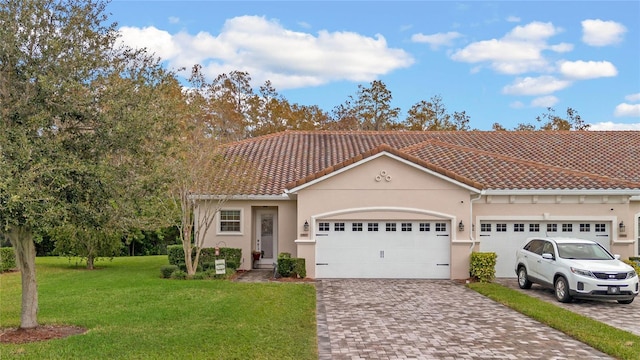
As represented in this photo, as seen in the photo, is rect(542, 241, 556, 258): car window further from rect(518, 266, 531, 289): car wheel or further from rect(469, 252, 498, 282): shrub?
rect(469, 252, 498, 282): shrub

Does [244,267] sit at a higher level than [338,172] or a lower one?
lower

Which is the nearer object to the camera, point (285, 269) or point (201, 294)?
point (201, 294)

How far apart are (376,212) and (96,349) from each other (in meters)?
11.4

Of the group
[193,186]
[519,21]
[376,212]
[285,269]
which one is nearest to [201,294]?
[285,269]

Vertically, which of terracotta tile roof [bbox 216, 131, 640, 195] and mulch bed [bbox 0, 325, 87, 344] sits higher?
terracotta tile roof [bbox 216, 131, 640, 195]

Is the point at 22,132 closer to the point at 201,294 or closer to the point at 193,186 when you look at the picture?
the point at 201,294

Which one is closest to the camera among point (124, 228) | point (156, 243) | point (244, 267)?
point (124, 228)

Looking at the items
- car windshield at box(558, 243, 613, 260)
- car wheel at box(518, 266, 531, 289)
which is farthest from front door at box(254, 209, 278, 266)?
car windshield at box(558, 243, 613, 260)

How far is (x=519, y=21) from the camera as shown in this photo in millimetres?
19062

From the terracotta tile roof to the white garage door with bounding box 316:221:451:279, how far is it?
2.15m

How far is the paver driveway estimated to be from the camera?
9203mm

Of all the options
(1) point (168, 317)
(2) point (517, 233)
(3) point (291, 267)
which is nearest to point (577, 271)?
(2) point (517, 233)

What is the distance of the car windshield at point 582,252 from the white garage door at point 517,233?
12.9 ft

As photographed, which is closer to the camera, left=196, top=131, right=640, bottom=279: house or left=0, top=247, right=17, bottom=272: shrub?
left=196, top=131, right=640, bottom=279: house
